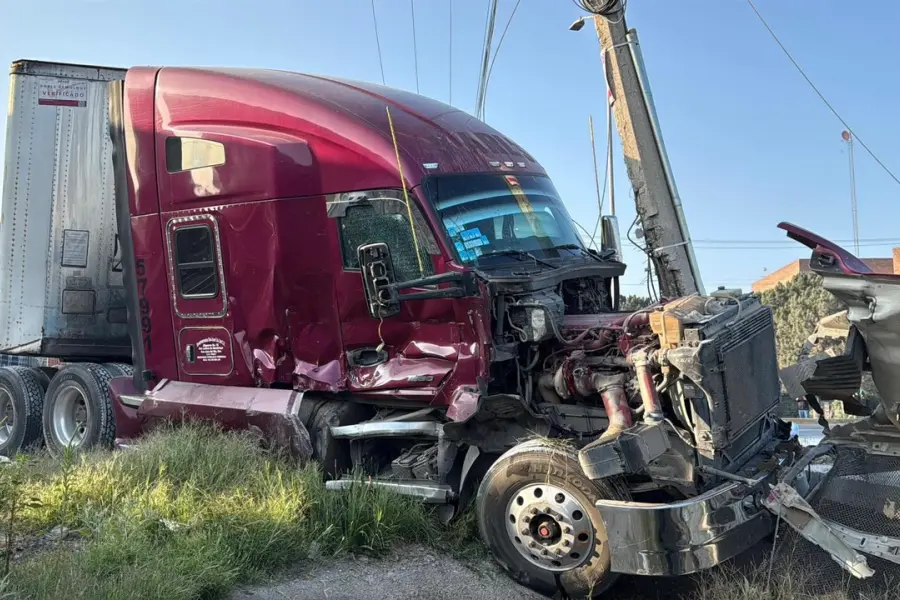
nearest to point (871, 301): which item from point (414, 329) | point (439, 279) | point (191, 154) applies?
point (439, 279)

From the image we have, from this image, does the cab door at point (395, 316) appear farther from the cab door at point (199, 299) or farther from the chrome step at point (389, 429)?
the cab door at point (199, 299)

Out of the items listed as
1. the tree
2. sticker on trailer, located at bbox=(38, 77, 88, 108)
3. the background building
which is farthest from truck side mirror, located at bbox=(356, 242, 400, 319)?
the background building

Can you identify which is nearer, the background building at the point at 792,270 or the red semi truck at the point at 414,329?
the red semi truck at the point at 414,329

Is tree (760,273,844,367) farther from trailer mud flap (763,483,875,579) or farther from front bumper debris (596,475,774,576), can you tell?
front bumper debris (596,475,774,576)

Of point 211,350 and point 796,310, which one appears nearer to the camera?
point 211,350

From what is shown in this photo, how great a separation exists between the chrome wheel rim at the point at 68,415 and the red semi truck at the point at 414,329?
2.9 inches

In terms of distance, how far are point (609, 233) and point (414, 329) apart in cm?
272

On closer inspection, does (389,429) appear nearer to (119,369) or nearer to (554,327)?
(554,327)

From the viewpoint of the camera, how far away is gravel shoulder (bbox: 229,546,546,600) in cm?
453

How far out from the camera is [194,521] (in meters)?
4.97

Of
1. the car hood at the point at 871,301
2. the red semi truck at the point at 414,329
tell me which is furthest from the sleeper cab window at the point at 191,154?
the car hood at the point at 871,301

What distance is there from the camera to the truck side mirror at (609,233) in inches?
305

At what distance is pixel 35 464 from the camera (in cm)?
677

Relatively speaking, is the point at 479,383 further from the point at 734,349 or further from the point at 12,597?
the point at 12,597
